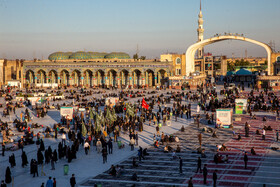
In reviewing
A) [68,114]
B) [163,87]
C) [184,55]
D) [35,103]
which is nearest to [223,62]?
[184,55]

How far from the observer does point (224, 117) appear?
2727cm

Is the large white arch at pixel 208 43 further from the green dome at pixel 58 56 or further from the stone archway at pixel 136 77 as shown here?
the green dome at pixel 58 56

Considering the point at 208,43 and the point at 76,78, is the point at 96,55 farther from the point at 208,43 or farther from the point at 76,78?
the point at 208,43

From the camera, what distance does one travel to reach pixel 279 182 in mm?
15133

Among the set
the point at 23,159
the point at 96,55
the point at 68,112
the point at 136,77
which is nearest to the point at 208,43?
the point at 136,77

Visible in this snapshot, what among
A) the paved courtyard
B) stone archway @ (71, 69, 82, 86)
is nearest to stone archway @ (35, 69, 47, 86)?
stone archway @ (71, 69, 82, 86)

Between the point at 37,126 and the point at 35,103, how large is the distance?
1093 cm

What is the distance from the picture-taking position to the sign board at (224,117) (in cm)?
2712

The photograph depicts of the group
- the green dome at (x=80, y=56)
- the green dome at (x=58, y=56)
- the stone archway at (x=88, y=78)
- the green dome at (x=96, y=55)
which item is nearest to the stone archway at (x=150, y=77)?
the stone archway at (x=88, y=78)

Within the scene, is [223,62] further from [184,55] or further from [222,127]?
[222,127]

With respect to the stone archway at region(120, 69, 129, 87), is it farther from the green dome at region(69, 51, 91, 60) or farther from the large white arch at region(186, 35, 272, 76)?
the green dome at region(69, 51, 91, 60)

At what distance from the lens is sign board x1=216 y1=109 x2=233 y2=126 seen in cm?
2712

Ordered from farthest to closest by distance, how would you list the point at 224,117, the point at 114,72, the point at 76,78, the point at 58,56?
the point at 58,56, the point at 76,78, the point at 114,72, the point at 224,117

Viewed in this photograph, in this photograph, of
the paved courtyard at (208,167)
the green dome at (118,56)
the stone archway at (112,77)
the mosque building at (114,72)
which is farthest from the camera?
the green dome at (118,56)
